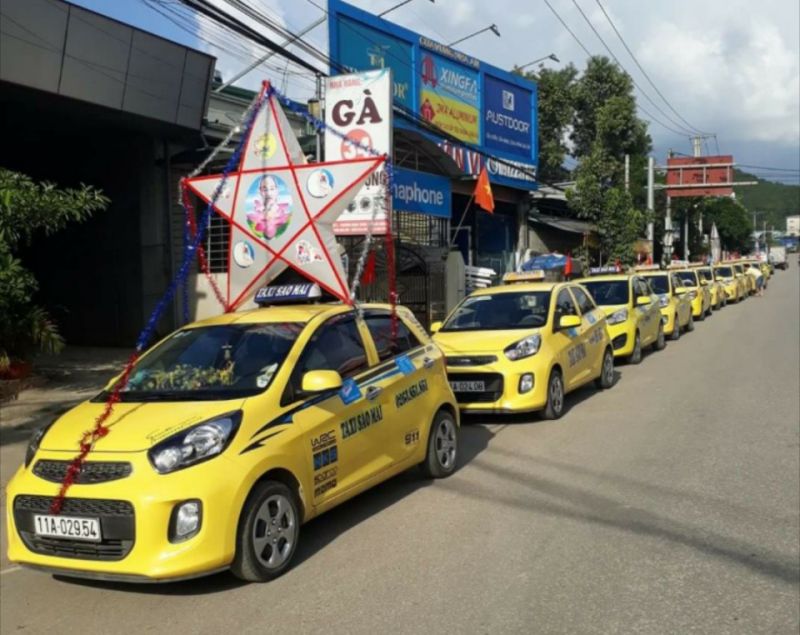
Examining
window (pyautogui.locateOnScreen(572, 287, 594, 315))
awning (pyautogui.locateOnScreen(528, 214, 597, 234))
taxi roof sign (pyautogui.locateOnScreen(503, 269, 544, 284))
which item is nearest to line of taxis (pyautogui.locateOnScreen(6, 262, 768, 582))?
window (pyautogui.locateOnScreen(572, 287, 594, 315))

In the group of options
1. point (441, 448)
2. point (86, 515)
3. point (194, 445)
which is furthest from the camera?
point (441, 448)

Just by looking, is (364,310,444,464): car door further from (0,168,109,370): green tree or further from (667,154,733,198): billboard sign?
(667,154,733,198): billboard sign

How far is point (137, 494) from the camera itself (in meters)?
4.21

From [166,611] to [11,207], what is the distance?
6.15 m

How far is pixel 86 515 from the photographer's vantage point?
4289 millimetres

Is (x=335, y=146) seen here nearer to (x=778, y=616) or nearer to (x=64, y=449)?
(x=64, y=449)

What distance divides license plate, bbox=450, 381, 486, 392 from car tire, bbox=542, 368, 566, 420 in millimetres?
808

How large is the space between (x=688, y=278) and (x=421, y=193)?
38.2ft

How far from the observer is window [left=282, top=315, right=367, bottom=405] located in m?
5.32

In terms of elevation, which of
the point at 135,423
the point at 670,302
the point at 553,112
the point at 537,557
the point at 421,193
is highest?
the point at 553,112

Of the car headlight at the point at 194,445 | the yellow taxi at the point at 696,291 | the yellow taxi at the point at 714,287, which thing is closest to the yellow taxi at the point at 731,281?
the yellow taxi at the point at 714,287

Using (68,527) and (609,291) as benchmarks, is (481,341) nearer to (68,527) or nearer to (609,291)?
(68,527)

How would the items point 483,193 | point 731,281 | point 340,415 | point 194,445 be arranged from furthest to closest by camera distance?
1. point 731,281
2. point 483,193
3. point 340,415
4. point 194,445

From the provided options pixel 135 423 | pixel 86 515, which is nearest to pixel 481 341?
pixel 135 423
